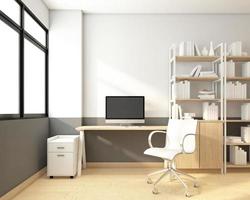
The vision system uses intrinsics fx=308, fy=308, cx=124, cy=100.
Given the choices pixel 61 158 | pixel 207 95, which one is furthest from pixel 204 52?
pixel 61 158

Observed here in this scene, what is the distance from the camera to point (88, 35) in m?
5.94

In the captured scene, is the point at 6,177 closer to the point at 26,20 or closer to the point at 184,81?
the point at 26,20

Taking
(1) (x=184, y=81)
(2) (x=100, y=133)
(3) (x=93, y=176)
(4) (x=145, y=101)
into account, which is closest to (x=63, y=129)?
(2) (x=100, y=133)

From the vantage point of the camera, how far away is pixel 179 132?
4750 mm

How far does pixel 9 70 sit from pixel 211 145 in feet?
11.2

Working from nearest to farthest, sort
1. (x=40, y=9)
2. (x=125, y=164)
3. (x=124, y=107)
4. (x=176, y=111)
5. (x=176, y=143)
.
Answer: (x=176, y=143) < (x=40, y=9) < (x=176, y=111) < (x=124, y=107) < (x=125, y=164)

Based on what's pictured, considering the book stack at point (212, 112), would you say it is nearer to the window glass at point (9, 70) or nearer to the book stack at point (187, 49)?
the book stack at point (187, 49)

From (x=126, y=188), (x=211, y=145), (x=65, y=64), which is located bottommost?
(x=126, y=188)

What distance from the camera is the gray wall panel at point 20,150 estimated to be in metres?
3.60

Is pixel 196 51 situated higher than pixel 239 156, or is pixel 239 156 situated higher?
pixel 196 51

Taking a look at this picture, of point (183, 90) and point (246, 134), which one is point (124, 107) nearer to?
point (183, 90)

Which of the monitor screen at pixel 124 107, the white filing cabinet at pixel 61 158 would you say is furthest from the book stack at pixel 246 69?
the white filing cabinet at pixel 61 158

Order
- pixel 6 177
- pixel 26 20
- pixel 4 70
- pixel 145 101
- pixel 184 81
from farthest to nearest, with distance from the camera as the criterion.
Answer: pixel 145 101 < pixel 184 81 < pixel 26 20 < pixel 4 70 < pixel 6 177

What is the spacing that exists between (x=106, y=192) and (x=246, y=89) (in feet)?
10.7
